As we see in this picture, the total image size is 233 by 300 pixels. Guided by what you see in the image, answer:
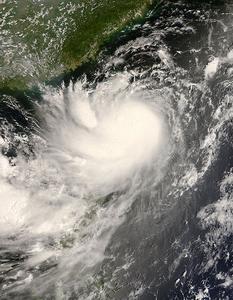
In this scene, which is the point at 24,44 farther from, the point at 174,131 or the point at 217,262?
the point at 217,262

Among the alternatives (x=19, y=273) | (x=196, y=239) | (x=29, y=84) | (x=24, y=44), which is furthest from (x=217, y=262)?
(x=24, y=44)

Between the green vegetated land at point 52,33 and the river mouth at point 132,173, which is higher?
the green vegetated land at point 52,33

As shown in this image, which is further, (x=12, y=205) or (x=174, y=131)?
(x=174, y=131)

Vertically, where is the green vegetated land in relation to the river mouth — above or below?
above

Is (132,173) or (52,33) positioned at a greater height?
(52,33)
